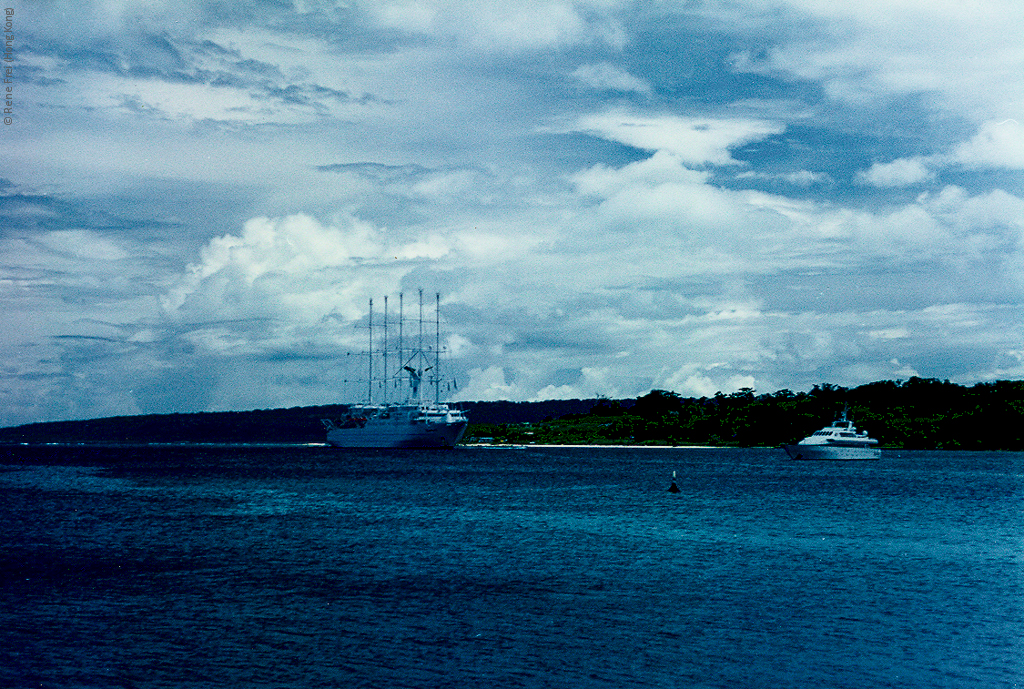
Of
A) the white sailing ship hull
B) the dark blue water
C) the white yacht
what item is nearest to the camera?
the dark blue water

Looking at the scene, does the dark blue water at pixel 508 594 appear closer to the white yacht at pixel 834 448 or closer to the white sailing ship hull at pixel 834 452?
the white sailing ship hull at pixel 834 452

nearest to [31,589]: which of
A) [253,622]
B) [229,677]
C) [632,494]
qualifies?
[253,622]

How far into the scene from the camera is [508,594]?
4425cm

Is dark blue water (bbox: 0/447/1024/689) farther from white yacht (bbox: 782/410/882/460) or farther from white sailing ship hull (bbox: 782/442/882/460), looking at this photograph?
white yacht (bbox: 782/410/882/460)

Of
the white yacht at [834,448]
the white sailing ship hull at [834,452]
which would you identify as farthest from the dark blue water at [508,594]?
the white yacht at [834,448]

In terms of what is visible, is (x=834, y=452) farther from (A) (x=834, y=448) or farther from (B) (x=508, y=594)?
(B) (x=508, y=594)

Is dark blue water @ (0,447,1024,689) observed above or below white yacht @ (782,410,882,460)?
below

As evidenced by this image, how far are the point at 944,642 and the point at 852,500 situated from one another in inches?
2821

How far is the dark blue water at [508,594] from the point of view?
1222 inches

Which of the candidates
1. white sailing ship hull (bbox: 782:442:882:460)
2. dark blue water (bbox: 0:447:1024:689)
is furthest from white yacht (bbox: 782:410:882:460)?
dark blue water (bbox: 0:447:1024:689)

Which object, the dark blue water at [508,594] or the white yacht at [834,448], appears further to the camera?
the white yacht at [834,448]

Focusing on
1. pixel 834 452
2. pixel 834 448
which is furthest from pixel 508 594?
pixel 834 452

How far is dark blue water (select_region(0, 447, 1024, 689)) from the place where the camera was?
3105 centimetres

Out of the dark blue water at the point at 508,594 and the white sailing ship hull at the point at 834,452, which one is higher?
the white sailing ship hull at the point at 834,452
